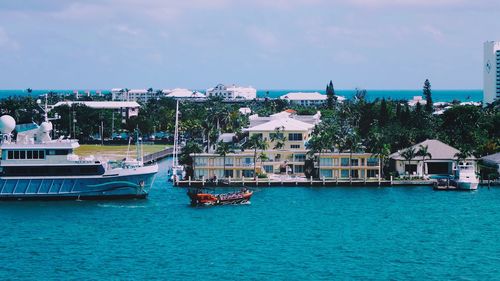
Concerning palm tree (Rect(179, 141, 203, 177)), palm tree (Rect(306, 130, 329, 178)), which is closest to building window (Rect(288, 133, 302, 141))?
palm tree (Rect(306, 130, 329, 178))

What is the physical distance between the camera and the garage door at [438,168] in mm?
109312

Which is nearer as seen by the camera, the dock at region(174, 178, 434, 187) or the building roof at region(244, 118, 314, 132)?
the dock at region(174, 178, 434, 187)

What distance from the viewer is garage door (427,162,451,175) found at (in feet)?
359

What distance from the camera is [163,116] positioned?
19000 centimetres

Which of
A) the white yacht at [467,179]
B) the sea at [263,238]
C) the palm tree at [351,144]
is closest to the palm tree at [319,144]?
the palm tree at [351,144]

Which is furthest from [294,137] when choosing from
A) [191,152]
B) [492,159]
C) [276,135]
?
[492,159]

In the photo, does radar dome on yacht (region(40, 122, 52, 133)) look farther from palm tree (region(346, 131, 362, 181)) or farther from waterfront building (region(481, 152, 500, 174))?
waterfront building (region(481, 152, 500, 174))

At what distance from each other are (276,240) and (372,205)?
68.2 feet

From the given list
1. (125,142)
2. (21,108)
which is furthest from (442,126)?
(21,108)

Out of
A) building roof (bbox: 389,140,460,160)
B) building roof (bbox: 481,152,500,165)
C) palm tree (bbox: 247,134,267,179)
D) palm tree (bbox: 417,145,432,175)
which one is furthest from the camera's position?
building roof (bbox: 389,140,460,160)

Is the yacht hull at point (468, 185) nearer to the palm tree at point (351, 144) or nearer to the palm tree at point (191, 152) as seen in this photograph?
the palm tree at point (351, 144)

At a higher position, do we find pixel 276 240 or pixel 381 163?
pixel 381 163

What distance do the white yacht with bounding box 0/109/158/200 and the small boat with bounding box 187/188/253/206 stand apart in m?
6.86

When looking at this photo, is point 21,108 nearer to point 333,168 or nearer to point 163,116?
point 163,116
